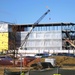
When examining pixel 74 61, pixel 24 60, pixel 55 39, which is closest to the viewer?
pixel 24 60

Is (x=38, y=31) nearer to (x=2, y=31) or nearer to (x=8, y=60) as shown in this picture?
(x=2, y=31)

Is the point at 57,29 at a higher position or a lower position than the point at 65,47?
higher

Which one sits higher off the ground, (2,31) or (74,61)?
(2,31)

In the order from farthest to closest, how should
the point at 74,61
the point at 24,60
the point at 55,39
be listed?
1. the point at 55,39
2. the point at 74,61
3. the point at 24,60

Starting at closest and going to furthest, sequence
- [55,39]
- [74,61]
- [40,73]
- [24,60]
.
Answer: [40,73] → [24,60] → [74,61] → [55,39]

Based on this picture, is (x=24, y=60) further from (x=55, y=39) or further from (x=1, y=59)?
(x=55, y=39)

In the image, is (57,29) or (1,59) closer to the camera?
(1,59)

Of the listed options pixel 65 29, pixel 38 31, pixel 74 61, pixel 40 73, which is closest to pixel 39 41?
pixel 38 31

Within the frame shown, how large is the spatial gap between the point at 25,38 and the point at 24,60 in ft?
302

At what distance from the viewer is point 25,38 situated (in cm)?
13662

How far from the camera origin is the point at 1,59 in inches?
1813

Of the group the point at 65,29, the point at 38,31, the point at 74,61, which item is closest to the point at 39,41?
the point at 38,31

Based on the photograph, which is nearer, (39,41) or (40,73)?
(40,73)

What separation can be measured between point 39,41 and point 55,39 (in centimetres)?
793
